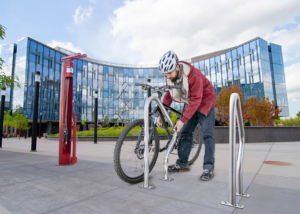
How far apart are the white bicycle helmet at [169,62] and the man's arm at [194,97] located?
0.43 meters

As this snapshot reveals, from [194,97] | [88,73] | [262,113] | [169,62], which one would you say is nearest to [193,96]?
[194,97]

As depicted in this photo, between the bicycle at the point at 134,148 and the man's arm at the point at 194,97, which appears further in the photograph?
the man's arm at the point at 194,97

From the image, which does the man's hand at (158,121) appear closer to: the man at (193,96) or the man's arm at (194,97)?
the man at (193,96)

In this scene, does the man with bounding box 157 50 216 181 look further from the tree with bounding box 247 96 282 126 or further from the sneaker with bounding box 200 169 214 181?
the tree with bounding box 247 96 282 126

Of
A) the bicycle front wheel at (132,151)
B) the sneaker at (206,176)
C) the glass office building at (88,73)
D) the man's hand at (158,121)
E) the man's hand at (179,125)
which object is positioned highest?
the glass office building at (88,73)

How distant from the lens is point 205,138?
3.09m

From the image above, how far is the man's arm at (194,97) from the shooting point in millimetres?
2805

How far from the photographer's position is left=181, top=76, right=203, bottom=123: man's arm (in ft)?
9.20

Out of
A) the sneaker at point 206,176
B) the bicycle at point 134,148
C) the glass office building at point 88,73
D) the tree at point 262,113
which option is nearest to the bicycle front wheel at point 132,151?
the bicycle at point 134,148

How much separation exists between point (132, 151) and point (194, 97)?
123 centimetres

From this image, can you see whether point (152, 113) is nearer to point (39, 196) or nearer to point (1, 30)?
point (39, 196)

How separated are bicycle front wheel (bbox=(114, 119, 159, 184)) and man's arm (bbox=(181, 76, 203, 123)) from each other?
1.77ft

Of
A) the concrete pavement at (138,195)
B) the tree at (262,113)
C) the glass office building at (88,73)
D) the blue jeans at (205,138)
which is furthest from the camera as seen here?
the glass office building at (88,73)

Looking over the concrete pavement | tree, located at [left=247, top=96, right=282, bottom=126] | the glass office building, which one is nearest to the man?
the concrete pavement
